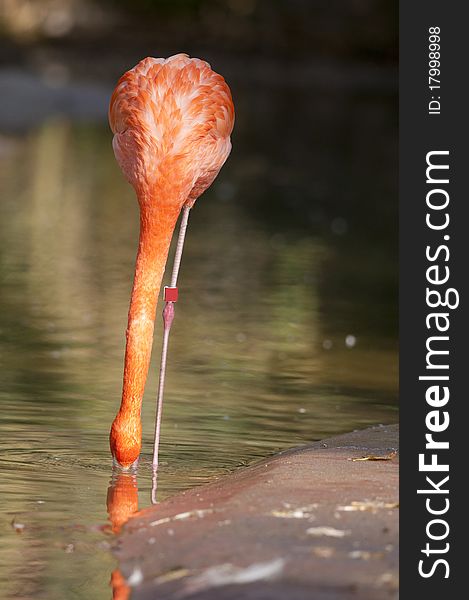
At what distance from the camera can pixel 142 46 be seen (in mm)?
40969

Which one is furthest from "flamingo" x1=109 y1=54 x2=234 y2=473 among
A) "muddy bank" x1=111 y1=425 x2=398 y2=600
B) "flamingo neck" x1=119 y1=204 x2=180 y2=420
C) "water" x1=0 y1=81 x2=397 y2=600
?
"muddy bank" x1=111 y1=425 x2=398 y2=600

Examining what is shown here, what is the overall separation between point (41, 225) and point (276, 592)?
9.84 m

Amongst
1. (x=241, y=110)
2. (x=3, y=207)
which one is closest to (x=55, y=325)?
(x=3, y=207)

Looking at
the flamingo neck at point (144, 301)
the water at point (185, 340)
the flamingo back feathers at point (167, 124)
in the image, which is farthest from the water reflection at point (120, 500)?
the flamingo back feathers at point (167, 124)

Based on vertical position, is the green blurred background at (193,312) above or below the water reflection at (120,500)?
above

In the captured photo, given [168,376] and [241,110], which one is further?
[241,110]

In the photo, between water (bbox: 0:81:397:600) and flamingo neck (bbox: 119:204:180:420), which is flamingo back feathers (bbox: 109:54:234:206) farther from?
water (bbox: 0:81:397:600)

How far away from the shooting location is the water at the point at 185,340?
18.5 ft

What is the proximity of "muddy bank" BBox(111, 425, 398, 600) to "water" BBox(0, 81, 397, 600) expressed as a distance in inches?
7.4

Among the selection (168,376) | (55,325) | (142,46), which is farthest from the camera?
(142,46)

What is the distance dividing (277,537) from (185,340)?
421cm

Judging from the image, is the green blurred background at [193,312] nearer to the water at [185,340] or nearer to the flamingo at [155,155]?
the water at [185,340]

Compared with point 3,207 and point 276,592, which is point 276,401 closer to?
point 276,592

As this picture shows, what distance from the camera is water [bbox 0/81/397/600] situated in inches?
223
